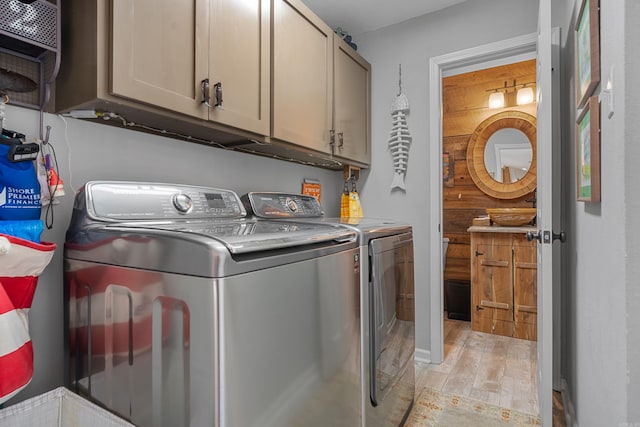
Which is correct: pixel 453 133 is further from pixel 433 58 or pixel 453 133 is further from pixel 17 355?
pixel 17 355

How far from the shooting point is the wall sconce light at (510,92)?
142 inches

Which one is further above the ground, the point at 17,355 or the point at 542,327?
the point at 17,355

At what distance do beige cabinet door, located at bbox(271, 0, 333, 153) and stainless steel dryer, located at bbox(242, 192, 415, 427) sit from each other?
0.39 m

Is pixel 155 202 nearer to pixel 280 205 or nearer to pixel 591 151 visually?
pixel 280 205

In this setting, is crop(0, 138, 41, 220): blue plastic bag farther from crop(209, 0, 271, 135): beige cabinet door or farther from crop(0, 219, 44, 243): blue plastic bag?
crop(209, 0, 271, 135): beige cabinet door

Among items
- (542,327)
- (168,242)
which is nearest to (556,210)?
(542,327)

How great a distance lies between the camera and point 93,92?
110 cm

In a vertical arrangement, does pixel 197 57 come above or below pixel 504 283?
above

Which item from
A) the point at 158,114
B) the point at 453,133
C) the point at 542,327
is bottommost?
the point at 542,327

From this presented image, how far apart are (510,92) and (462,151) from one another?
76 centimetres

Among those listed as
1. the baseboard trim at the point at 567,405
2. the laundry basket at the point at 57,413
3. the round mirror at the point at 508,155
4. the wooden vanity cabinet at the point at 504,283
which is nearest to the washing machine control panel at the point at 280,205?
the laundry basket at the point at 57,413

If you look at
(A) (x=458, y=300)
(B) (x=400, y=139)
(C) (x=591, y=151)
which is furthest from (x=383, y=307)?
(A) (x=458, y=300)

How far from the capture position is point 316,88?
2.12m

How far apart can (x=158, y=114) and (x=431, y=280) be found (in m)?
2.10
